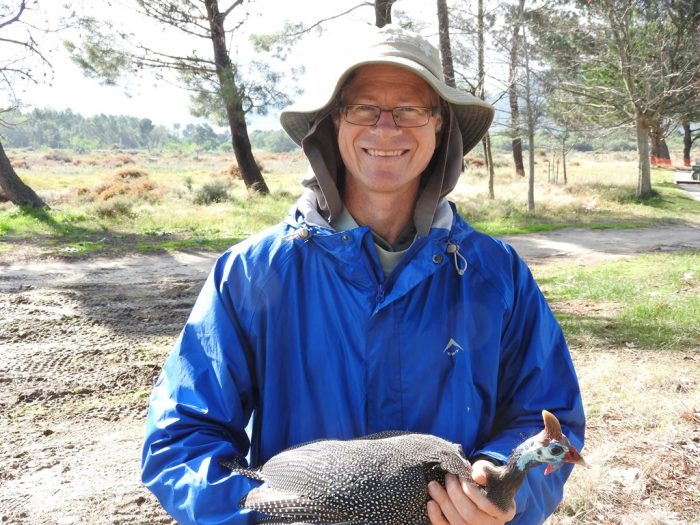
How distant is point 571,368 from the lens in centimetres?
188

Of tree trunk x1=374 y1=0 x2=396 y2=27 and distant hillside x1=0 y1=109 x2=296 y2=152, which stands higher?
distant hillside x1=0 y1=109 x2=296 y2=152

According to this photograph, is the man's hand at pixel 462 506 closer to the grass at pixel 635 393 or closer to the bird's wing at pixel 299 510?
the bird's wing at pixel 299 510

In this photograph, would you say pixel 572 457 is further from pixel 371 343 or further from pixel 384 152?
pixel 384 152

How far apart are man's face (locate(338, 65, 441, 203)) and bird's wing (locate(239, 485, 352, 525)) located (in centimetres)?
100

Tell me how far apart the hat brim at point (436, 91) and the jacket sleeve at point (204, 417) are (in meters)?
0.65

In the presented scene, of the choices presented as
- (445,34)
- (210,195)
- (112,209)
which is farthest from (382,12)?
(112,209)

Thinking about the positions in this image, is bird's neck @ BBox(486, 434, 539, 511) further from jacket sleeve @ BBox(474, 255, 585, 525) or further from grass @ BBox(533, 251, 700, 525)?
grass @ BBox(533, 251, 700, 525)

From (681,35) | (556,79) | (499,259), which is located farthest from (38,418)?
(681,35)

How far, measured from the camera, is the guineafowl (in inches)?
59.2

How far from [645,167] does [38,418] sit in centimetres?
1883

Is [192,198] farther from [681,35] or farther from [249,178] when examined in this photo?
[681,35]

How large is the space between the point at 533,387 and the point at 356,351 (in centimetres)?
58

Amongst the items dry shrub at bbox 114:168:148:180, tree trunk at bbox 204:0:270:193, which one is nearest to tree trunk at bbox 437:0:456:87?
tree trunk at bbox 204:0:270:193

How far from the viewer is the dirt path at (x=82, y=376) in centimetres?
336
